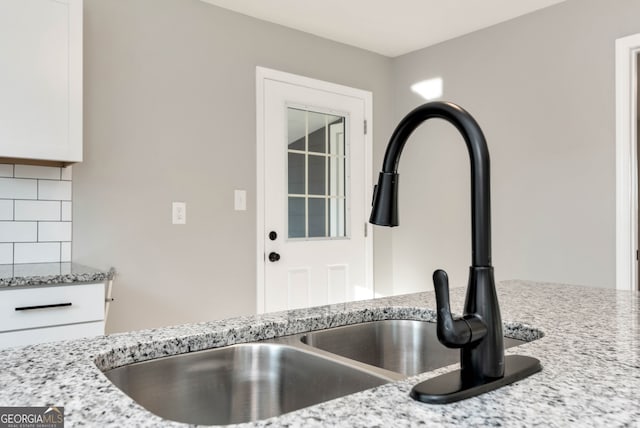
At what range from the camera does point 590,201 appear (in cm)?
282

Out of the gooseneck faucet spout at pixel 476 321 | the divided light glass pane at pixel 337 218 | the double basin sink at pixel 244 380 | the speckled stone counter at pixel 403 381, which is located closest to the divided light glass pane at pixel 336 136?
the divided light glass pane at pixel 337 218

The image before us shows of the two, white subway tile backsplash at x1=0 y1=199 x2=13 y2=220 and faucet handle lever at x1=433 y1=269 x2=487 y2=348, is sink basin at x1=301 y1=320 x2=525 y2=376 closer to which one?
faucet handle lever at x1=433 y1=269 x2=487 y2=348

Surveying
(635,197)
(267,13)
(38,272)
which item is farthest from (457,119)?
(267,13)

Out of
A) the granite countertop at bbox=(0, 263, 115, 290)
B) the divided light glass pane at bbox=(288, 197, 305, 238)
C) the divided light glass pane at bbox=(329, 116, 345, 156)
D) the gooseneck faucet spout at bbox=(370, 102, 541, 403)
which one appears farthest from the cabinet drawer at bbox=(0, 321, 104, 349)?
the divided light glass pane at bbox=(329, 116, 345, 156)

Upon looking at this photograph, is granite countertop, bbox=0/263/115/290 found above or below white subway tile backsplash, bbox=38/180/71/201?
below

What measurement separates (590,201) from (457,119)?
100 inches

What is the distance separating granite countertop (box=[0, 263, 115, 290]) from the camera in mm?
1843

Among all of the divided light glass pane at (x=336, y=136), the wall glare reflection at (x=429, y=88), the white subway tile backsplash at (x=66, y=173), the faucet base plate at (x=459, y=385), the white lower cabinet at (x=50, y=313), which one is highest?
the wall glare reflection at (x=429, y=88)

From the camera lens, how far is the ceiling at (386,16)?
2943 millimetres

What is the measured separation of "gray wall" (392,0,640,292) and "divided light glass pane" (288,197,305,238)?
0.93 metres

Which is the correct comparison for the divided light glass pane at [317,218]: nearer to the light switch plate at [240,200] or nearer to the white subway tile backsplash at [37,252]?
the light switch plate at [240,200]

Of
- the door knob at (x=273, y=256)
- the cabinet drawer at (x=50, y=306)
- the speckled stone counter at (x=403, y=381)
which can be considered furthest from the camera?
the door knob at (x=273, y=256)

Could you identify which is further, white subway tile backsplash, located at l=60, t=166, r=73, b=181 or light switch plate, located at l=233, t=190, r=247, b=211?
light switch plate, located at l=233, t=190, r=247, b=211

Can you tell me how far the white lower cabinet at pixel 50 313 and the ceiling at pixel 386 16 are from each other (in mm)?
1887
